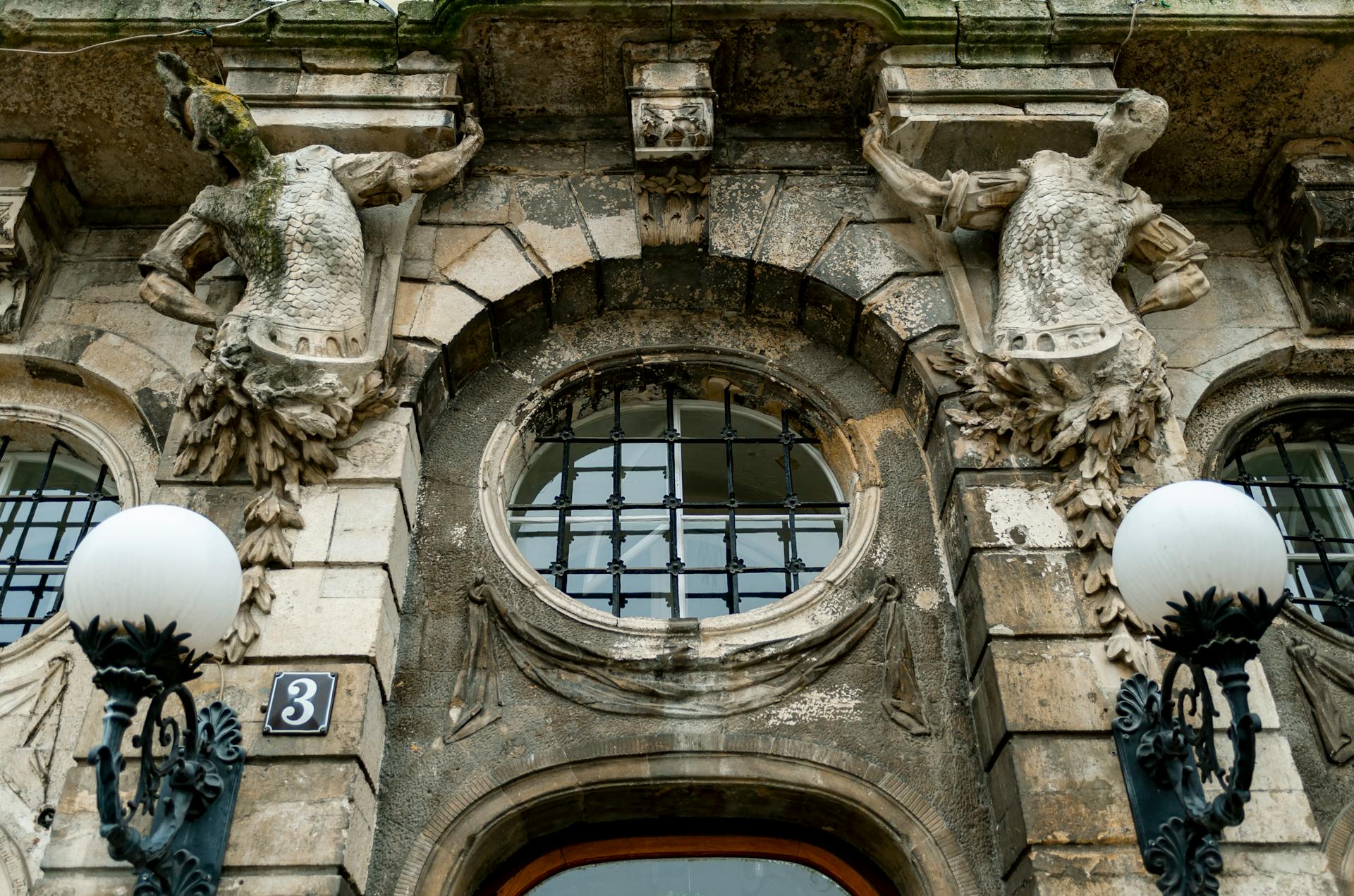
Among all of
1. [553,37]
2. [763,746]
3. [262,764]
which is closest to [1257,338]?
[763,746]

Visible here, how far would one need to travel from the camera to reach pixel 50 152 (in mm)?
6160

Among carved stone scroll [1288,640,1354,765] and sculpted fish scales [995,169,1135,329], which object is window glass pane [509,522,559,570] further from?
carved stone scroll [1288,640,1354,765]

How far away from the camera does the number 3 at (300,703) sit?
414 centimetres

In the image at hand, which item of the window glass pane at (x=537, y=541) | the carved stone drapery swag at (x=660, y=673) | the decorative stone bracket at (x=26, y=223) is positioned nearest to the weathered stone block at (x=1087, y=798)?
the carved stone drapery swag at (x=660, y=673)

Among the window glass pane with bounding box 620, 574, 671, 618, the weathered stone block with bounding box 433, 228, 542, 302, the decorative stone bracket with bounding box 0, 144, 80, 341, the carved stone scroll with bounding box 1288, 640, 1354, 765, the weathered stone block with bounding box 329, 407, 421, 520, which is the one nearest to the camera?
the carved stone scroll with bounding box 1288, 640, 1354, 765

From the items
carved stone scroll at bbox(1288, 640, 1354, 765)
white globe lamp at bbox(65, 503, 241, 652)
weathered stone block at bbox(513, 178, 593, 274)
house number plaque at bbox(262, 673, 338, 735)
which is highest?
weathered stone block at bbox(513, 178, 593, 274)

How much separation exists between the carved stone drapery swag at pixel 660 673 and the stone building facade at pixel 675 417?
0.06 ft

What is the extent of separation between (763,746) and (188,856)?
200cm

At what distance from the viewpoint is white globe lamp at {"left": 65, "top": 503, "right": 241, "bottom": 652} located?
3150 millimetres

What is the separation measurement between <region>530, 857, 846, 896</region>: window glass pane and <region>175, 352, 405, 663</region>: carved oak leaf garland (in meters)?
1.66

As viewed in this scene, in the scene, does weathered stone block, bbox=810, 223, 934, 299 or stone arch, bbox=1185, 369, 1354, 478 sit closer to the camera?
weathered stone block, bbox=810, 223, 934, 299

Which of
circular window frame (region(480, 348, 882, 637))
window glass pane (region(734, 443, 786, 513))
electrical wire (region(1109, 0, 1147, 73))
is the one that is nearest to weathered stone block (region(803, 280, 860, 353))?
circular window frame (region(480, 348, 882, 637))

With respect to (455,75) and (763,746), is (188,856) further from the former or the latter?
(455,75)

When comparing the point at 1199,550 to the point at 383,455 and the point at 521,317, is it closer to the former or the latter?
the point at 383,455
